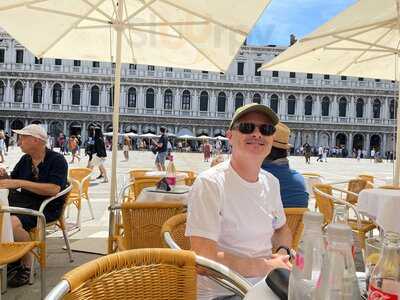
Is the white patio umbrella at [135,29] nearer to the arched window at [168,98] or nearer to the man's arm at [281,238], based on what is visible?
the man's arm at [281,238]

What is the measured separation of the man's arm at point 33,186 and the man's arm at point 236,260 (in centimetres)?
202

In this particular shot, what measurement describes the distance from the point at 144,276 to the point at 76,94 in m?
47.3

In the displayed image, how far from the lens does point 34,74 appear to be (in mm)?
45750

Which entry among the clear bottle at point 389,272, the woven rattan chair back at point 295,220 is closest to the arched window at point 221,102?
the woven rattan chair back at point 295,220

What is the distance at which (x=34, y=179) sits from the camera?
3.52 metres

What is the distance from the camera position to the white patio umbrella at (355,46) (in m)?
4.78

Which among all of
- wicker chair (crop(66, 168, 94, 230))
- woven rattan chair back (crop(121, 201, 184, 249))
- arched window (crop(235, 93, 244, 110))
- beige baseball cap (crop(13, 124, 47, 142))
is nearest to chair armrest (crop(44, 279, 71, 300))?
woven rattan chair back (crop(121, 201, 184, 249))

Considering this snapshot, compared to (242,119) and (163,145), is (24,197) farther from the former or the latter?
(163,145)

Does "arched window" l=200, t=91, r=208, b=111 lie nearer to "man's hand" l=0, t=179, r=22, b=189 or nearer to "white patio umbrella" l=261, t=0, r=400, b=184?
"white patio umbrella" l=261, t=0, r=400, b=184

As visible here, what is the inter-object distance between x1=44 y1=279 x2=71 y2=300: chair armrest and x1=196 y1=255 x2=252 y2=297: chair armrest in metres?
0.49

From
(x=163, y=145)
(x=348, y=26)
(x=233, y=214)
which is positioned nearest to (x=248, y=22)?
(x=348, y=26)

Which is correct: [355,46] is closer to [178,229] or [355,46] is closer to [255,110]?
[255,110]

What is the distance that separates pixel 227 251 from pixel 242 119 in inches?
22.2

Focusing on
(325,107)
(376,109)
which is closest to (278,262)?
(325,107)
